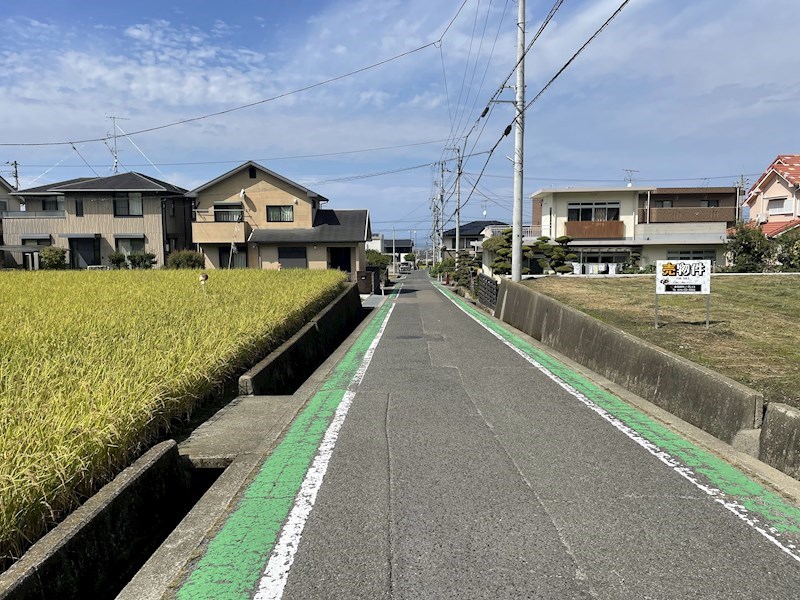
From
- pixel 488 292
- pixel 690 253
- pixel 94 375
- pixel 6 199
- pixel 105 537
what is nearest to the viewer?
pixel 105 537

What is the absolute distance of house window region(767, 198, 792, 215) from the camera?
112 ft

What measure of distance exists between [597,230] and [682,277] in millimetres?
25985

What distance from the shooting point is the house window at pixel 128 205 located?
3288 cm

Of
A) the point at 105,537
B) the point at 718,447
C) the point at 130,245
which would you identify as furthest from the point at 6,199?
the point at 718,447

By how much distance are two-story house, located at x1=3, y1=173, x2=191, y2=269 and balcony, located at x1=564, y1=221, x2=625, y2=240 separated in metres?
23.3

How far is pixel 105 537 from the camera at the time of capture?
315 centimetres

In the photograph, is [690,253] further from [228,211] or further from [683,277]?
[683,277]

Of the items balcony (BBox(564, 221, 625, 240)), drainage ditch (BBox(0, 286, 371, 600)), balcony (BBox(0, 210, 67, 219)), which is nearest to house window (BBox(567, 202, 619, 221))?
balcony (BBox(564, 221, 625, 240))

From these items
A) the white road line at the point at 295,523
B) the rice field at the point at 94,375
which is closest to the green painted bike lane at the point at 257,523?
the white road line at the point at 295,523

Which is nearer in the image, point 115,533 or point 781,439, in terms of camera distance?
point 115,533

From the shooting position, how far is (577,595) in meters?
2.84

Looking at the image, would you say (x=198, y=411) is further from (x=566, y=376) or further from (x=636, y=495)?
(x=566, y=376)

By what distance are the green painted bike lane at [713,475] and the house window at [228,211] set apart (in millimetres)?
29298

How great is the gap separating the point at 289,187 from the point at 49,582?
1280 inches
